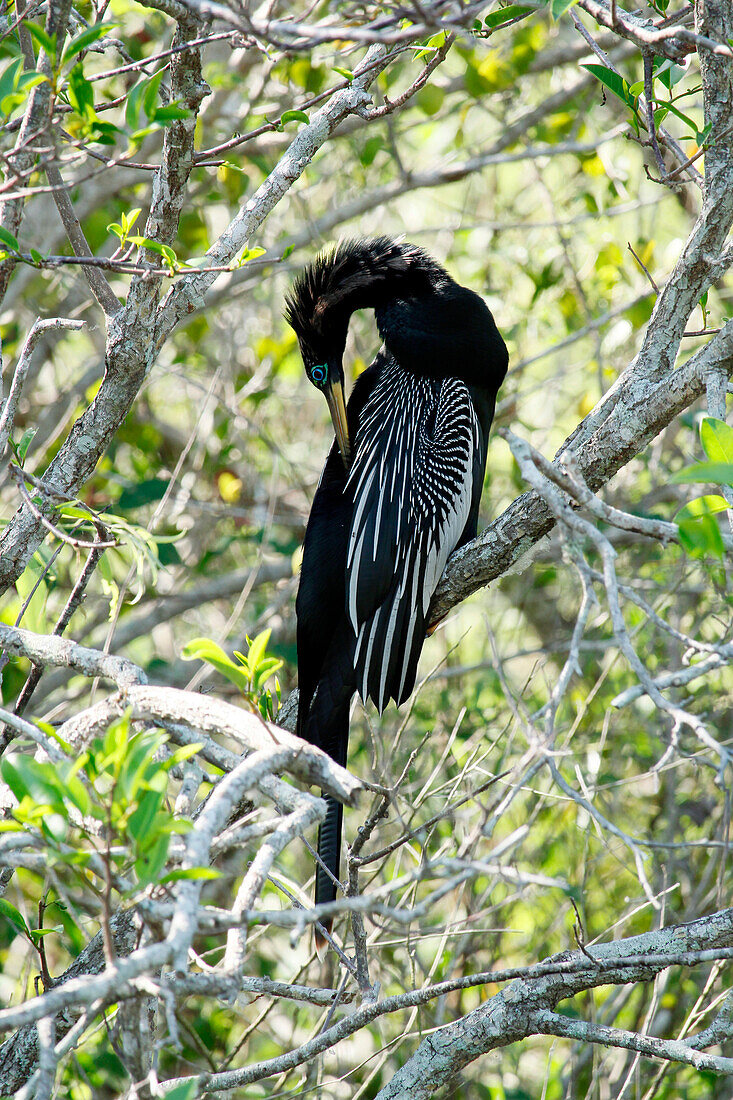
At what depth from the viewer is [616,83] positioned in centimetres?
202

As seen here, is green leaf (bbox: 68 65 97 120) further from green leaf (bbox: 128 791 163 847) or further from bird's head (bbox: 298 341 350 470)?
bird's head (bbox: 298 341 350 470)

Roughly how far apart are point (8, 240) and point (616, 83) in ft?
4.21

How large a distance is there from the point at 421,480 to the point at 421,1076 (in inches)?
77.1

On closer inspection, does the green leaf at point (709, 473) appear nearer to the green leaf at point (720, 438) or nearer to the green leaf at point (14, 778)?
the green leaf at point (720, 438)

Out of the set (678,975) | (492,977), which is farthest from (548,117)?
(492,977)

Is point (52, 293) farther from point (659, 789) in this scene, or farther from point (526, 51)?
point (659, 789)

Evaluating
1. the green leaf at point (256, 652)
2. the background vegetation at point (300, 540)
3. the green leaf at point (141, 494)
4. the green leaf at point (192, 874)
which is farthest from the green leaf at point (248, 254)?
the green leaf at point (141, 494)

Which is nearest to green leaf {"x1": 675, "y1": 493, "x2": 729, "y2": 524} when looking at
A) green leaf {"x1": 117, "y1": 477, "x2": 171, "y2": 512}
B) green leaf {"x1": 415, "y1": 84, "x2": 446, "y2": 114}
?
green leaf {"x1": 117, "y1": 477, "x2": 171, "y2": 512}

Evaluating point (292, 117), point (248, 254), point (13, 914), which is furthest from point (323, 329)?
point (13, 914)

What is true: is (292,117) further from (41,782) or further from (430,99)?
(430,99)

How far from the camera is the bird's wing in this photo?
10.1 ft

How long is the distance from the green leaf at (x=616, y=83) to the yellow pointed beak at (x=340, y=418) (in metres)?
1.66

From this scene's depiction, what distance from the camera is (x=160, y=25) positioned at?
4199 millimetres

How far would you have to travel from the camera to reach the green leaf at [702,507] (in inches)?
57.1
